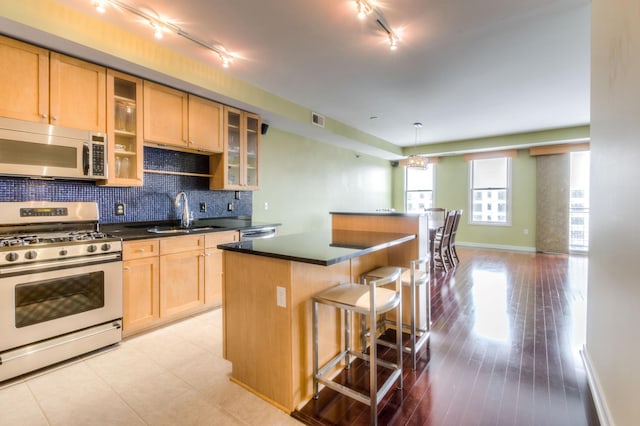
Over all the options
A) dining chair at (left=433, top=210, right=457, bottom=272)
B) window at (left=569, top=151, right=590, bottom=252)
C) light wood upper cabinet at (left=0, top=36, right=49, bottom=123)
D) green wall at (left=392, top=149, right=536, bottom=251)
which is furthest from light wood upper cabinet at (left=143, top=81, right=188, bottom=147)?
window at (left=569, top=151, right=590, bottom=252)

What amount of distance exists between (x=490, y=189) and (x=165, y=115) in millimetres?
7417

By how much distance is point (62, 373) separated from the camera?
7.16 ft

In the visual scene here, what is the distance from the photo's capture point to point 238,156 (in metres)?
3.94

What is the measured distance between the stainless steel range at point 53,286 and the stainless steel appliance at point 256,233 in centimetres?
134

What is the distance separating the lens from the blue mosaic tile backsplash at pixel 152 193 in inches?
102

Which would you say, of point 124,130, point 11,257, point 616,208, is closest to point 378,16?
point 616,208

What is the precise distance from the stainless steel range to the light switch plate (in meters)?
1.64

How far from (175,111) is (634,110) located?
11.6 feet

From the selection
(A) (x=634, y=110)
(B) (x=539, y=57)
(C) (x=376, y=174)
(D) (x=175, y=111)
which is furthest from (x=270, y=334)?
(C) (x=376, y=174)

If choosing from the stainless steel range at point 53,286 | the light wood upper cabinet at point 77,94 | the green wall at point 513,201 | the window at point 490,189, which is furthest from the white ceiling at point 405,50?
the window at point 490,189

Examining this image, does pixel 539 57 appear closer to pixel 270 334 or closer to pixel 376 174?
→ pixel 270 334

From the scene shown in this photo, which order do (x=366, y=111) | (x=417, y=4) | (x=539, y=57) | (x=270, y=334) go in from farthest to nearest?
(x=366, y=111) → (x=539, y=57) → (x=417, y=4) → (x=270, y=334)

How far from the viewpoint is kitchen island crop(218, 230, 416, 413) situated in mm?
1783

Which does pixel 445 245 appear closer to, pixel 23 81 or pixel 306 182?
pixel 306 182
